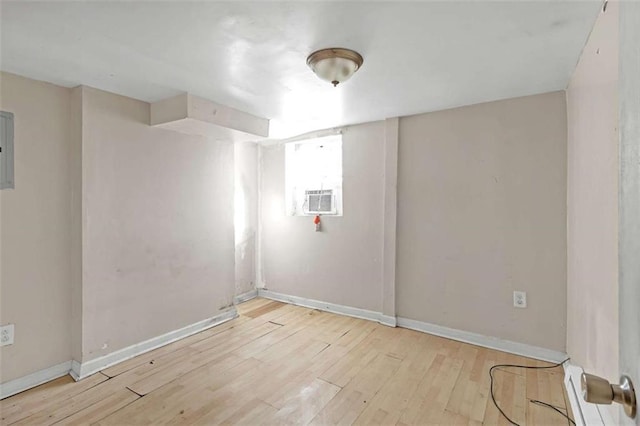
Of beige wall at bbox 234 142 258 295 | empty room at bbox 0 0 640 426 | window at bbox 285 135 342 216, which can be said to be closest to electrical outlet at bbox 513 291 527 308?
empty room at bbox 0 0 640 426

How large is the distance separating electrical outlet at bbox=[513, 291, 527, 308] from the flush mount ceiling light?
2.13 m

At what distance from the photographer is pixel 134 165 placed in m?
2.62

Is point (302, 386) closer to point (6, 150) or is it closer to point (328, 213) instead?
point (328, 213)

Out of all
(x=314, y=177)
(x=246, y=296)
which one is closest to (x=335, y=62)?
(x=314, y=177)

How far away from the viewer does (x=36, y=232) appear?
2.19 meters

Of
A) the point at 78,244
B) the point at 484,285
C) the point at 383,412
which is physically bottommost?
the point at 383,412

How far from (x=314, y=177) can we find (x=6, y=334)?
2933mm

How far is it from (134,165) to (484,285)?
3070mm

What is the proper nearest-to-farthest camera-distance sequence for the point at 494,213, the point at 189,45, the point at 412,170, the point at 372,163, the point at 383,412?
the point at 189,45 < the point at 383,412 < the point at 494,213 < the point at 412,170 < the point at 372,163

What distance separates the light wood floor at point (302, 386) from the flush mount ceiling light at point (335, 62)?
6.52ft

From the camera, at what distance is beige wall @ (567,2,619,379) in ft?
4.40

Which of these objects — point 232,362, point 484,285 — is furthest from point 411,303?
point 232,362

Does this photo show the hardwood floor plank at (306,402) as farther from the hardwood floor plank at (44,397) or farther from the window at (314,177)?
the window at (314,177)

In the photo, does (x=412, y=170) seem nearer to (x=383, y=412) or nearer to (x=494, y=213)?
(x=494, y=213)
